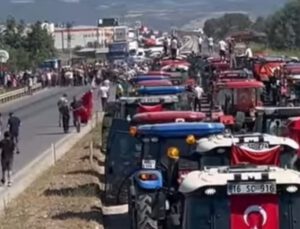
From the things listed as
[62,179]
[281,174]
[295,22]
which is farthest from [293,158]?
[295,22]

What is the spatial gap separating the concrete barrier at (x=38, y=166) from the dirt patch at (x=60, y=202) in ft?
0.79

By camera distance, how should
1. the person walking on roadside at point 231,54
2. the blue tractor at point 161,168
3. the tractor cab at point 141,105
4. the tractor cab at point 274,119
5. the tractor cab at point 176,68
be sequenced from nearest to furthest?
the blue tractor at point 161,168 → the tractor cab at point 274,119 → the tractor cab at point 141,105 → the tractor cab at point 176,68 → the person walking on roadside at point 231,54

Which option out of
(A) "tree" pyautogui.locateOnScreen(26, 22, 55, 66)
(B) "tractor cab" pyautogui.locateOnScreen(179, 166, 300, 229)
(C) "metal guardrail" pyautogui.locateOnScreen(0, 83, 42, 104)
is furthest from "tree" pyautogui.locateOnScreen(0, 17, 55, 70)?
(B) "tractor cab" pyautogui.locateOnScreen(179, 166, 300, 229)

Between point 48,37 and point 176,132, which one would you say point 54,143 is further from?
point 48,37

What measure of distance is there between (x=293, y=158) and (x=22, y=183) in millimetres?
12853

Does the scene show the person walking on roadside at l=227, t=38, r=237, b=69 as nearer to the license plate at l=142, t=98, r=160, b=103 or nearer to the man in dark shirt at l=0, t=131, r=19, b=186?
the man in dark shirt at l=0, t=131, r=19, b=186

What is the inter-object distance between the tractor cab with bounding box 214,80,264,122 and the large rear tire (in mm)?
22304

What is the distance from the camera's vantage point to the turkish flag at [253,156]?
14742 millimetres

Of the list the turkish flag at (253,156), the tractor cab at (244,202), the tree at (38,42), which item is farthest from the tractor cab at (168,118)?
the tree at (38,42)

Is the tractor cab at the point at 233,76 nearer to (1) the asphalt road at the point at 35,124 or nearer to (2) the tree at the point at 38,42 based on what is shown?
(1) the asphalt road at the point at 35,124

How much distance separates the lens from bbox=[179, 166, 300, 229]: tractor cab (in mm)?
10891

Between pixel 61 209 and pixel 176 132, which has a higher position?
pixel 176 132

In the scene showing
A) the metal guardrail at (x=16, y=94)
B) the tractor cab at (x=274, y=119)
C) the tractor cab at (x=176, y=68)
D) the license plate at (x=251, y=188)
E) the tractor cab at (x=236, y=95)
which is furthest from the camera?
the metal guardrail at (x=16, y=94)

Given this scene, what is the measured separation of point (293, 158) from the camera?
15500mm
